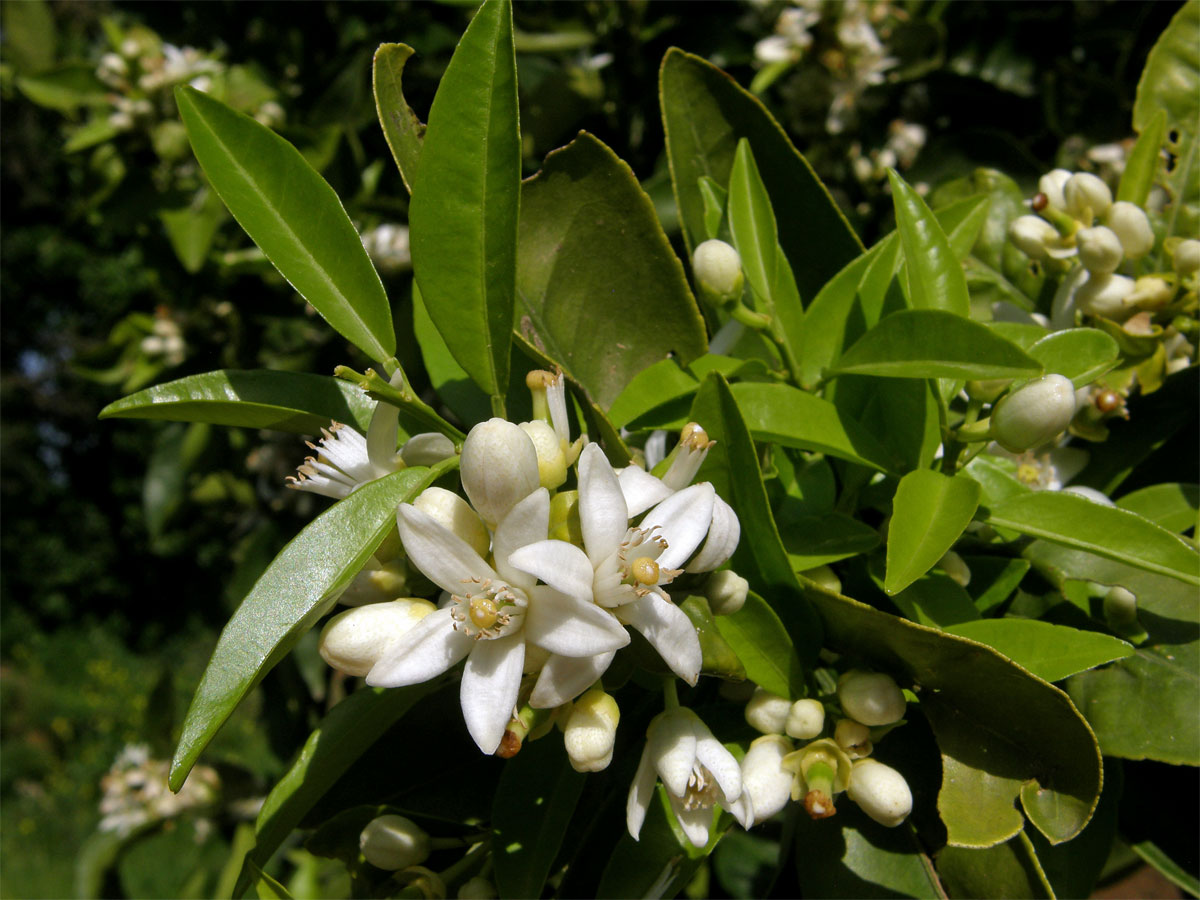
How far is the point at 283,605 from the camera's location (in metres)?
0.65

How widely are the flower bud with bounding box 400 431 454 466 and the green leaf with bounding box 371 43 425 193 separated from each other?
10.6 inches

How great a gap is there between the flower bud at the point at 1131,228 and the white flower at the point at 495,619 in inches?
36.0

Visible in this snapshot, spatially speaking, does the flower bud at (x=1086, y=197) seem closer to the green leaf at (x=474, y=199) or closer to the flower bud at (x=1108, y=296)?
the flower bud at (x=1108, y=296)

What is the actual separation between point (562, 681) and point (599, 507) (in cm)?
15

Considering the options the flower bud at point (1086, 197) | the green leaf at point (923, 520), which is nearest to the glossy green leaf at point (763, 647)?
the green leaf at point (923, 520)

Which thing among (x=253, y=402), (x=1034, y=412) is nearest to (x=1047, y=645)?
(x=1034, y=412)

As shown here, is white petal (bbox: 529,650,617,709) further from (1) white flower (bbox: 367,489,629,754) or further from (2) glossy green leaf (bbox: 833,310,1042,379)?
(2) glossy green leaf (bbox: 833,310,1042,379)

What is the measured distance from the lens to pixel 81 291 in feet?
31.2

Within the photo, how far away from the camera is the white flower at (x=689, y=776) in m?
0.78

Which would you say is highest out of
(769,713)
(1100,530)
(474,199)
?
(474,199)

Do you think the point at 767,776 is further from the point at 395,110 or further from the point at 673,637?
the point at 395,110

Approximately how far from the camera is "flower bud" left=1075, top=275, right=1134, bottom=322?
1102 mm

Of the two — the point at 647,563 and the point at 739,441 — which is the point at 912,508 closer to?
the point at 739,441

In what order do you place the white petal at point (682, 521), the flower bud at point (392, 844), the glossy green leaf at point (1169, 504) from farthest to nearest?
the glossy green leaf at point (1169, 504)
the flower bud at point (392, 844)
the white petal at point (682, 521)
